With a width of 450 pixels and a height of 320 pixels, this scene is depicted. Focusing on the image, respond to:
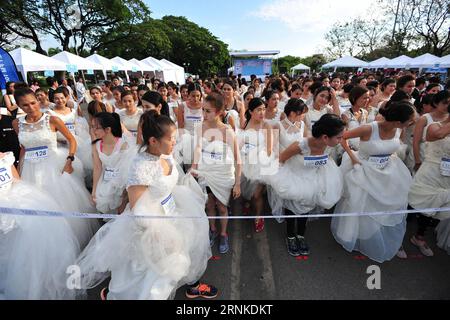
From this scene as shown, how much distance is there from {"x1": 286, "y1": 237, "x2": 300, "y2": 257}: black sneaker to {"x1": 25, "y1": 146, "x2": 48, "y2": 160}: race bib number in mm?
3355

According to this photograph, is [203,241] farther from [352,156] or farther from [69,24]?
[69,24]

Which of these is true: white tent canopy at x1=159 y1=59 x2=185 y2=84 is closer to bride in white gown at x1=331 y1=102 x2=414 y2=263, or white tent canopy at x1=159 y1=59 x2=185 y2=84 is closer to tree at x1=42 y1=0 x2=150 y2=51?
tree at x1=42 y1=0 x2=150 y2=51

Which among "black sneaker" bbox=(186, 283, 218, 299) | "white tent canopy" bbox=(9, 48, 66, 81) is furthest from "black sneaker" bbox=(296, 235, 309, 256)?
"white tent canopy" bbox=(9, 48, 66, 81)

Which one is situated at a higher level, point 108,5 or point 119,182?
point 108,5

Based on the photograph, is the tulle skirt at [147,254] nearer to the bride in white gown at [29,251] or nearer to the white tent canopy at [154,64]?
the bride in white gown at [29,251]

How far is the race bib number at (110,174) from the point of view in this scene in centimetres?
309

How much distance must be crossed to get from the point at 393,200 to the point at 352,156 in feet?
2.15

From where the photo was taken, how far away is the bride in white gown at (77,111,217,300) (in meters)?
2.05

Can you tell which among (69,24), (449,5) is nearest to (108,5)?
(69,24)

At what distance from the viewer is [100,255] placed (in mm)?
2266

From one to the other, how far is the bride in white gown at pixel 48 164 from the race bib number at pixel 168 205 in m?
1.57

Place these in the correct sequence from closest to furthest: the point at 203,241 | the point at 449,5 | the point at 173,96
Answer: the point at 203,241
the point at 173,96
the point at 449,5

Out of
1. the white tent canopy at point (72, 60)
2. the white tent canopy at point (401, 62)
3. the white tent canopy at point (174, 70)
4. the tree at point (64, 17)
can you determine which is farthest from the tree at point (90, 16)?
the white tent canopy at point (401, 62)

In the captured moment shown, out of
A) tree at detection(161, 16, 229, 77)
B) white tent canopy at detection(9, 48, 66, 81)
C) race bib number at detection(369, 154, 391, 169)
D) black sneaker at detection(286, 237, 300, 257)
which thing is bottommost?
black sneaker at detection(286, 237, 300, 257)
